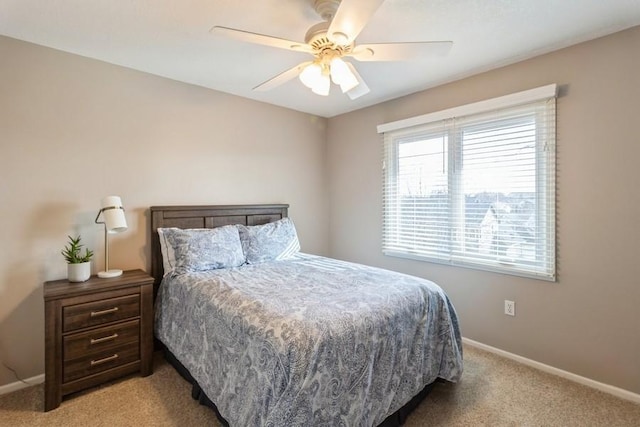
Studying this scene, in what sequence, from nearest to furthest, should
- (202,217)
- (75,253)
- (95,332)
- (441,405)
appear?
1. (441,405)
2. (95,332)
3. (75,253)
4. (202,217)

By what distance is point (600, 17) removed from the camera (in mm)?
1907

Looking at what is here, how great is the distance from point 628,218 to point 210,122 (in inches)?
133

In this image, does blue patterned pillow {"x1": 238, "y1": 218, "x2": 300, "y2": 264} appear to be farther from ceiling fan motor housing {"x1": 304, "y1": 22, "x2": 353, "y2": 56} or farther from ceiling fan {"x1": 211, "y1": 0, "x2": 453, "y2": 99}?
ceiling fan motor housing {"x1": 304, "y1": 22, "x2": 353, "y2": 56}

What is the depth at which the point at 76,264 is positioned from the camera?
7.18 ft

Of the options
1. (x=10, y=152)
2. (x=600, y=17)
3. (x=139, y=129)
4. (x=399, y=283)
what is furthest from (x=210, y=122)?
(x=600, y=17)

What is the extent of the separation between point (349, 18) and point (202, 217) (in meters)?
2.21

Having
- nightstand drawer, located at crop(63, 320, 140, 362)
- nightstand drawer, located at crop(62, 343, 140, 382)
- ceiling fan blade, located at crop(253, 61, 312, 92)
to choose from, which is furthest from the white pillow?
ceiling fan blade, located at crop(253, 61, 312, 92)

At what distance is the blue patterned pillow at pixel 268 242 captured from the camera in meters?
2.88

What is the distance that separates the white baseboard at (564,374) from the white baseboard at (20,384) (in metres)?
3.37

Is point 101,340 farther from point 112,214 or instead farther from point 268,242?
point 268,242

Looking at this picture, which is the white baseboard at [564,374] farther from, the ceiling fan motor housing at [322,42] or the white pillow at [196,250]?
the ceiling fan motor housing at [322,42]

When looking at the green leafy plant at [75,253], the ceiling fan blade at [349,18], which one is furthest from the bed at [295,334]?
the ceiling fan blade at [349,18]

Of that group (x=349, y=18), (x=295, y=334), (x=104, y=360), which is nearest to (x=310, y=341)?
(x=295, y=334)

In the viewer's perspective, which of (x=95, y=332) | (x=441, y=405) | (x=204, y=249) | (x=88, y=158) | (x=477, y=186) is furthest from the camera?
(x=477, y=186)
